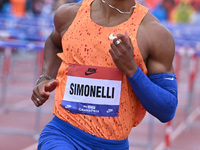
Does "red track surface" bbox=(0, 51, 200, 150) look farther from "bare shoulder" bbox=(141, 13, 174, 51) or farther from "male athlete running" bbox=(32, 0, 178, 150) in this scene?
"bare shoulder" bbox=(141, 13, 174, 51)

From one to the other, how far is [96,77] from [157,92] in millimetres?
366

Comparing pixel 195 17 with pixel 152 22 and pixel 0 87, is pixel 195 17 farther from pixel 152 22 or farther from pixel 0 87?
pixel 152 22

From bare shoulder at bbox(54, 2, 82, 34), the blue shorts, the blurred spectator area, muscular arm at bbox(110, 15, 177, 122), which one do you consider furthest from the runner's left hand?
the blurred spectator area

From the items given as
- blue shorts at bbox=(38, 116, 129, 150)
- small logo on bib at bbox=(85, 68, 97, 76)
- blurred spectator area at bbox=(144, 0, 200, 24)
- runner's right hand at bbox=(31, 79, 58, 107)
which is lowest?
blurred spectator area at bbox=(144, 0, 200, 24)

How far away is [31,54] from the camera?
19844mm

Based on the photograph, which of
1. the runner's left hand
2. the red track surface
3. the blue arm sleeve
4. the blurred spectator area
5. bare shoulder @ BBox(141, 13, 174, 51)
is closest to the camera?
the runner's left hand

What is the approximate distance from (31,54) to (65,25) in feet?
55.5

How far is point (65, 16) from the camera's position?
10.2ft

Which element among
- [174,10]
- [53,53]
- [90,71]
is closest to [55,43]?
[53,53]

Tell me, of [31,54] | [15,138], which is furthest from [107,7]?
[31,54]

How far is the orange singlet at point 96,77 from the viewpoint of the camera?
2.87 m

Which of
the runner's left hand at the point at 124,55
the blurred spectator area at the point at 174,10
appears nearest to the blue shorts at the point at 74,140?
the runner's left hand at the point at 124,55

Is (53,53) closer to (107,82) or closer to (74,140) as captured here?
(107,82)

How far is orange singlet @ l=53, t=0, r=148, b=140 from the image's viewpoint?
2.87 m
